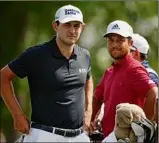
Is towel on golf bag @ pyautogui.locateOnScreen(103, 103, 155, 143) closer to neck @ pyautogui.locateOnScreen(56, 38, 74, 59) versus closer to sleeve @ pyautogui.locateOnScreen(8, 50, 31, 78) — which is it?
neck @ pyautogui.locateOnScreen(56, 38, 74, 59)

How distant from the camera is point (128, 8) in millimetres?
16234

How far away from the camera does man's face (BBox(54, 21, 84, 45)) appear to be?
16.8 ft

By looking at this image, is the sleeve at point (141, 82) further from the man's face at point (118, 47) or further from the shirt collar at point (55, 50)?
the shirt collar at point (55, 50)

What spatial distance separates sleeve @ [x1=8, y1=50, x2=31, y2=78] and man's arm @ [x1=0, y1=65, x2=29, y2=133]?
1.5 inches

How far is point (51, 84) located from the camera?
4992 mm

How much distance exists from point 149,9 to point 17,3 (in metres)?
3.89

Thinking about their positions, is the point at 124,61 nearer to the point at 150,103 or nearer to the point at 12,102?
the point at 150,103

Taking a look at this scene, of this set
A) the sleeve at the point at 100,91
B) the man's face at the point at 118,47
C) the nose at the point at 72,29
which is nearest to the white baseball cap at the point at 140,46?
the sleeve at the point at 100,91

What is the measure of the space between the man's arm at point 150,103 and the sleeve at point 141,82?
0.04 meters

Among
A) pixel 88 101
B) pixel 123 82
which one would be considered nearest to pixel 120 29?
pixel 123 82

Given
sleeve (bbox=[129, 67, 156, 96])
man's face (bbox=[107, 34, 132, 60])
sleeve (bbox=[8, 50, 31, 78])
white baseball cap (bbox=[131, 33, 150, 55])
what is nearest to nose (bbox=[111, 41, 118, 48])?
man's face (bbox=[107, 34, 132, 60])

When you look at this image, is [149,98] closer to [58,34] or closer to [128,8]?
[58,34]

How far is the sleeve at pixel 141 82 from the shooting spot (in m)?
5.33

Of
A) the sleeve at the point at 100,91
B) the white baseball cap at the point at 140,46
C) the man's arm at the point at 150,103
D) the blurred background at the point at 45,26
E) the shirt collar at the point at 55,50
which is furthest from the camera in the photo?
the blurred background at the point at 45,26
